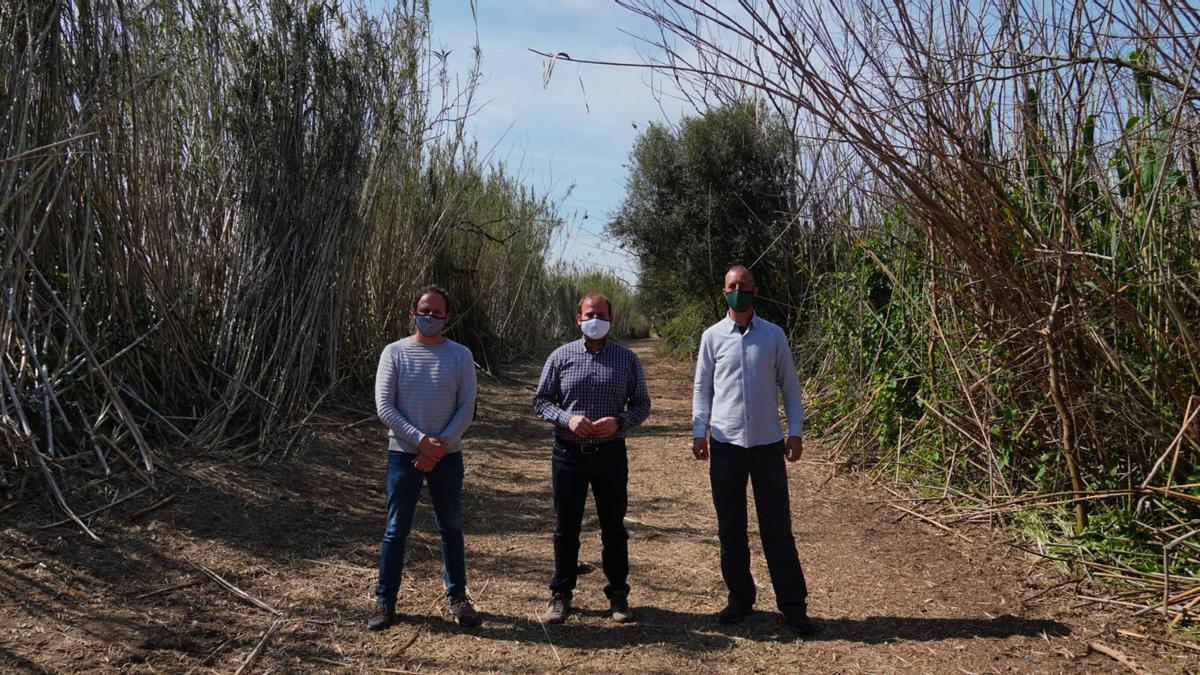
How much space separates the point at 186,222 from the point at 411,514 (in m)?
3.15

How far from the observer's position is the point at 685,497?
5945 millimetres

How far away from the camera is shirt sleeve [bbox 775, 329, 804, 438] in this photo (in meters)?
3.56

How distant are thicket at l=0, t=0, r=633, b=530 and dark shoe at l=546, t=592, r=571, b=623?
2.31 m

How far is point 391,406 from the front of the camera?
3445 mm

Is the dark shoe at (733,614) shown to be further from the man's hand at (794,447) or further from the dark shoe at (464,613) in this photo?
the dark shoe at (464,613)

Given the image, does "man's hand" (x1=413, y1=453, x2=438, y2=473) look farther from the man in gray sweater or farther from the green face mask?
the green face mask

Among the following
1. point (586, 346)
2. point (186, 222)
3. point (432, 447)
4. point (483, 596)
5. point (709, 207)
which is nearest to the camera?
point (432, 447)

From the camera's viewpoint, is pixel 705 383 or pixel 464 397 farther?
pixel 705 383

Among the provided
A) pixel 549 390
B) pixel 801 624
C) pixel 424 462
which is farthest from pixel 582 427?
pixel 801 624

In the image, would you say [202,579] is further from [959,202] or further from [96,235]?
[959,202]

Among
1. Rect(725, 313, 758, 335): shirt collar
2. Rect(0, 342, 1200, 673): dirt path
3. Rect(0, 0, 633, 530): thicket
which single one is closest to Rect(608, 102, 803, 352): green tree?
Rect(0, 0, 633, 530): thicket

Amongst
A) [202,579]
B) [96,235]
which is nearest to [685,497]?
[202,579]

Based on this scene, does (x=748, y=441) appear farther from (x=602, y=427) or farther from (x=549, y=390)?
(x=549, y=390)

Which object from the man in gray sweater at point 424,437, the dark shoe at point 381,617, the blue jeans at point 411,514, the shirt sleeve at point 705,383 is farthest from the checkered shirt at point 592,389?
the dark shoe at point 381,617
